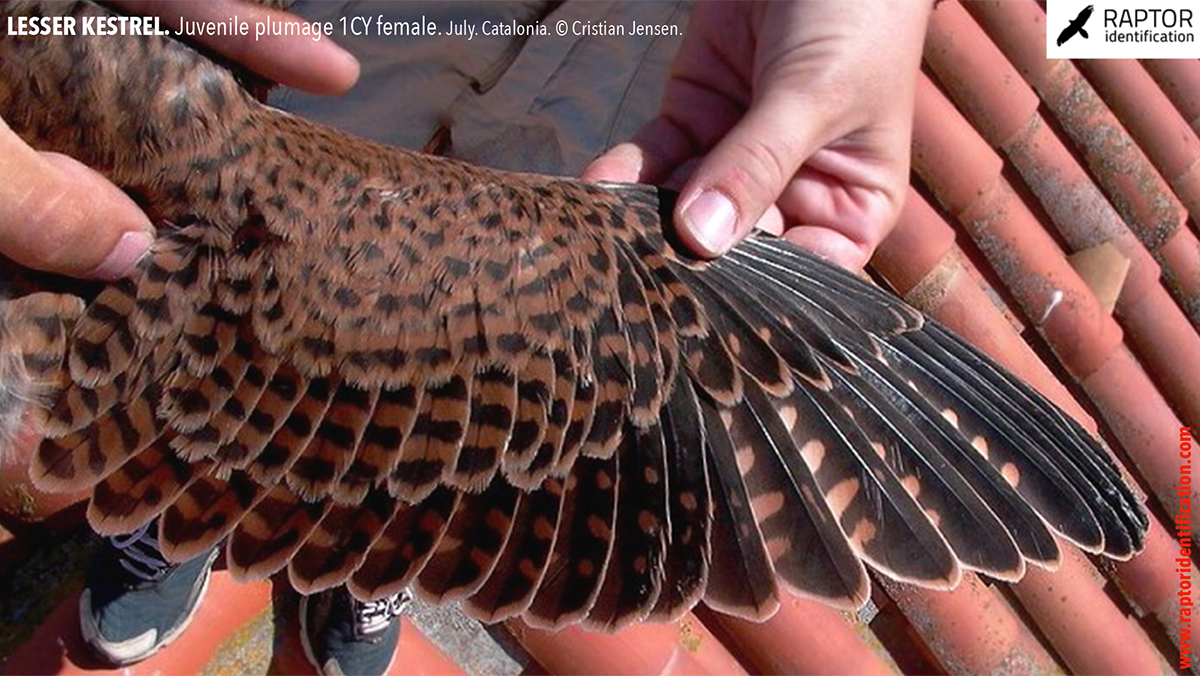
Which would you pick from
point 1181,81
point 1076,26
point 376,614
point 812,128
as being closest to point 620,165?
point 812,128

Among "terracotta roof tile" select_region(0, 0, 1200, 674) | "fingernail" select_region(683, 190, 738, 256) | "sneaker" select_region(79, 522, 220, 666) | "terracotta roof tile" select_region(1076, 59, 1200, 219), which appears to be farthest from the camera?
"terracotta roof tile" select_region(1076, 59, 1200, 219)

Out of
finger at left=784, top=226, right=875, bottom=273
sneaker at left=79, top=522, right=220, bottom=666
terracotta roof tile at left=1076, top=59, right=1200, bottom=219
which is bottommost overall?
sneaker at left=79, top=522, right=220, bottom=666

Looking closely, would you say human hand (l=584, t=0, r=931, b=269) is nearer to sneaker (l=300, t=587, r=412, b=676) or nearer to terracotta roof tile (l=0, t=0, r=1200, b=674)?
terracotta roof tile (l=0, t=0, r=1200, b=674)

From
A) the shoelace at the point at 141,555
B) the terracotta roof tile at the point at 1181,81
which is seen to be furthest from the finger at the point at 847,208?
the terracotta roof tile at the point at 1181,81

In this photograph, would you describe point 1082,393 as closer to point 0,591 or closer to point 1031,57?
point 1031,57

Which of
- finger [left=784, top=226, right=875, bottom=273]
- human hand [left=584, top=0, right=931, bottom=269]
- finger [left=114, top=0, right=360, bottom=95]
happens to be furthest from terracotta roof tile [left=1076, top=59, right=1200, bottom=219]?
finger [left=114, top=0, right=360, bottom=95]

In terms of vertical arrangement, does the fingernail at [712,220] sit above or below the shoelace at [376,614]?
above

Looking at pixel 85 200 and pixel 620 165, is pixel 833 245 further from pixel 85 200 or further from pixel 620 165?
pixel 85 200

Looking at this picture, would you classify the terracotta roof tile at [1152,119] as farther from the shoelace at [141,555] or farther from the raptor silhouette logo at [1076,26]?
the shoelace at [141,555]
